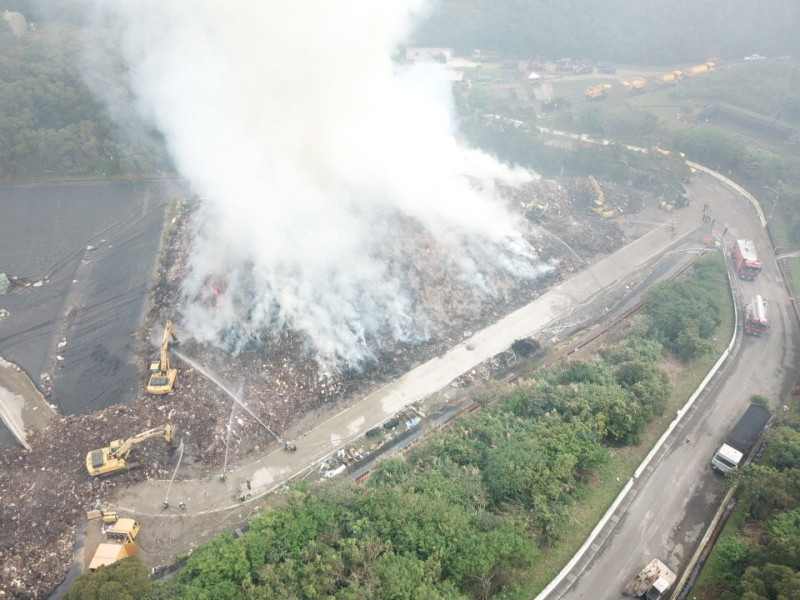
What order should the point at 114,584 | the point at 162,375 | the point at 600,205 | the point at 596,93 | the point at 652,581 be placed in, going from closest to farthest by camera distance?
the point at 114,584
the point at 652,581
the point at 162,375
the point at 600,205
the point at 596,93

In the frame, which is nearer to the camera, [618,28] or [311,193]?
[311,193]

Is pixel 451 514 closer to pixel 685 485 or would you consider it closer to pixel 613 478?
pixel 613 478

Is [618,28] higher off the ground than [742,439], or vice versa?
[618,28]

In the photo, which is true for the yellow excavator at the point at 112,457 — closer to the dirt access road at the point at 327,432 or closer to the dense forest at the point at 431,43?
the dirt access road at the point at 327,432

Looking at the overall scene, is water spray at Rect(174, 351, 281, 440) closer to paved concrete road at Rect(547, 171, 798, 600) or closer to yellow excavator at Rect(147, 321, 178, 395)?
yellow excavator at Rect(147, 321, 178, 395)

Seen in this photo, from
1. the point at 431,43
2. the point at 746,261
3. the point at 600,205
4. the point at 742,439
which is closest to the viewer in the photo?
the point at 742,439

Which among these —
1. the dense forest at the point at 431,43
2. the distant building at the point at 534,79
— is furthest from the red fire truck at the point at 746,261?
the distant building at the point at 534,79

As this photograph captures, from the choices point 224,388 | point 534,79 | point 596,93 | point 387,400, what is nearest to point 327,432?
point 387,400
